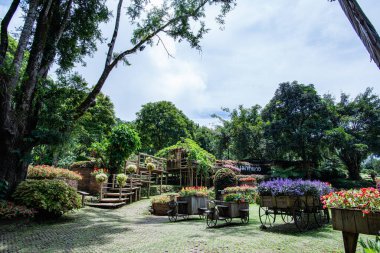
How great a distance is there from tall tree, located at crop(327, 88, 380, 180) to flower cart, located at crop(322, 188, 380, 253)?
2272cm

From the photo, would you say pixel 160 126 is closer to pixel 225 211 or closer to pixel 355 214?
pixel 225 211

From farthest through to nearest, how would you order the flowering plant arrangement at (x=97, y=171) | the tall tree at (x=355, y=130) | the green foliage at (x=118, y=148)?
the tall tree at (x=355, y=130) → the green foliage at (x=118, y=148) → the flowering plant arrangement at (x=97, y=171)

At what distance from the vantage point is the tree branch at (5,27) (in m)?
7.94

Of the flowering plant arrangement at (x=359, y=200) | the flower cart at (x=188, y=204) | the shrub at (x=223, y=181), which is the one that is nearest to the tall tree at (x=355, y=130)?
the shrub at (x=223, y=181)

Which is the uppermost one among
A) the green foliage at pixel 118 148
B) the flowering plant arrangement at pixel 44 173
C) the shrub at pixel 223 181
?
the green foliage at pixel 118 148

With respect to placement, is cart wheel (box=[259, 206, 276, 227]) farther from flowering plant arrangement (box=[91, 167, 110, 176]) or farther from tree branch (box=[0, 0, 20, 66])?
flowering plant arrangement (box=[91, 167, 110, 176])

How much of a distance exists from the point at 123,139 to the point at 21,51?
8.76 m

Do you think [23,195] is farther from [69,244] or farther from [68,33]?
[68,33]

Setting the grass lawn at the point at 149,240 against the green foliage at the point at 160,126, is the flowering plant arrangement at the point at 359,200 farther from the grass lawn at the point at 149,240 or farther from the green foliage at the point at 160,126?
the green foliage at the point at 160,126

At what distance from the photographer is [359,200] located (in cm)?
382

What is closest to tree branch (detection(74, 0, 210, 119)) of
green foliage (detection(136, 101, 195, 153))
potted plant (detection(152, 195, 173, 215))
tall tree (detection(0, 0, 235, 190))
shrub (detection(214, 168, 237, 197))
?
tall tree (detection(0, 0, 235, 190))

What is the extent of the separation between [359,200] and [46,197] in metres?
8.07

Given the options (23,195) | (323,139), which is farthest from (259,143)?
(23,195)

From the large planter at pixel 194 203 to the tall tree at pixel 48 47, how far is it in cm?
508
